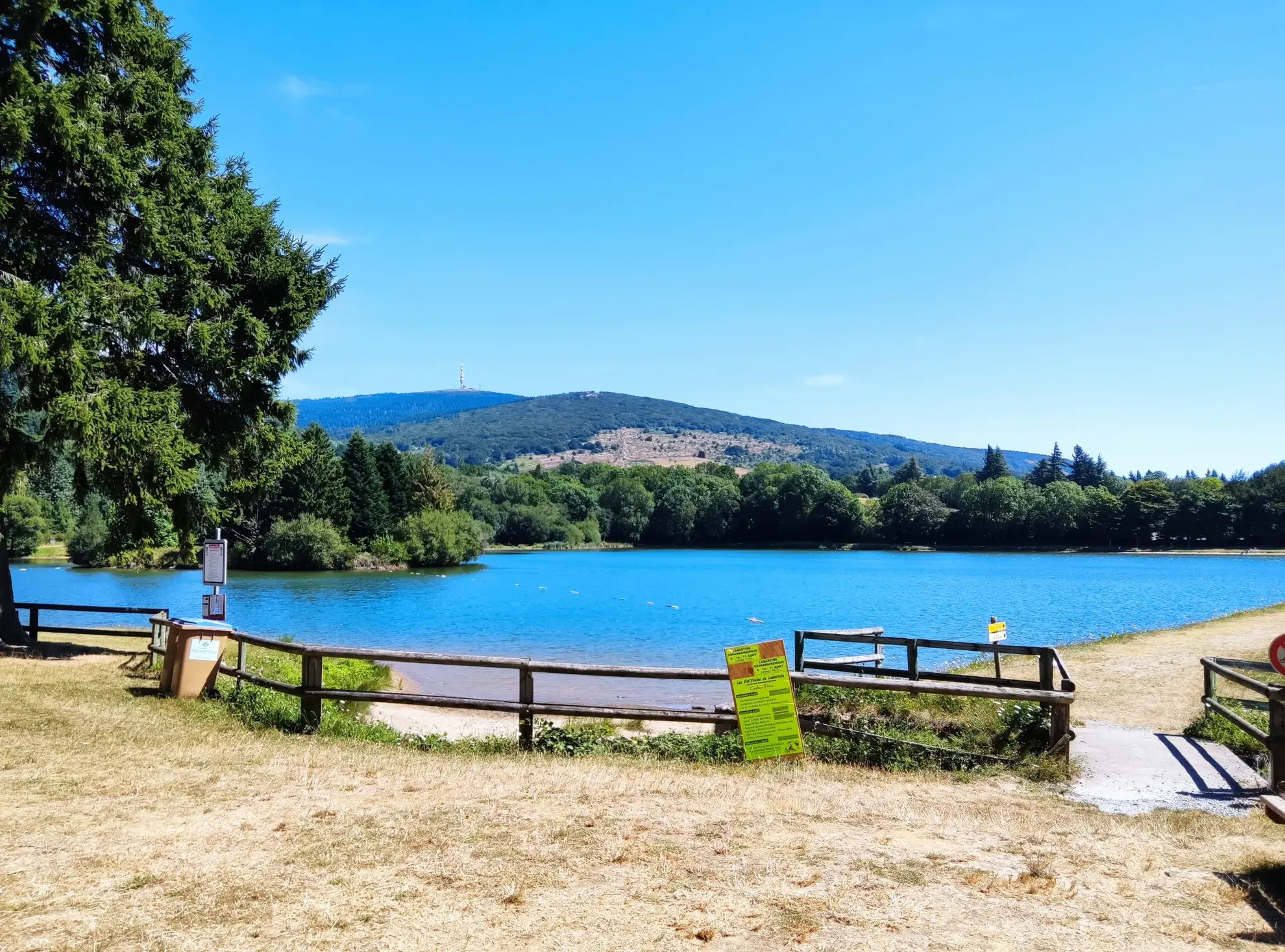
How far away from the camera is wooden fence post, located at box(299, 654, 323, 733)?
35.9ft

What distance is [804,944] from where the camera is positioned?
4.89 metres

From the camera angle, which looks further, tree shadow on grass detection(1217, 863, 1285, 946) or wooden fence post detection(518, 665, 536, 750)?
wooden fence post detection(518, 665, 536, 750)

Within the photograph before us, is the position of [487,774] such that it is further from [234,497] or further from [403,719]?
[234,497]

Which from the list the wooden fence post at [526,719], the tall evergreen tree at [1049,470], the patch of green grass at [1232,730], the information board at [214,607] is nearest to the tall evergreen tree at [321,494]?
the information board at [214,607]

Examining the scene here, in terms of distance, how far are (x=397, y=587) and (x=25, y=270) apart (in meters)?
46.3

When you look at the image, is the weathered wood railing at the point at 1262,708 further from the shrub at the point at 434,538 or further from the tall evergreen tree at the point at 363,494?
the shrub at the point at 434,538

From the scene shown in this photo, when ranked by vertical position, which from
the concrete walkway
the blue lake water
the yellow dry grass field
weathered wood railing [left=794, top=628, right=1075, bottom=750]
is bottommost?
the blue lake water

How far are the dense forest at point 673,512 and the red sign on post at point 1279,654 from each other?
35356mm

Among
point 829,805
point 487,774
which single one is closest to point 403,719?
point 487,774

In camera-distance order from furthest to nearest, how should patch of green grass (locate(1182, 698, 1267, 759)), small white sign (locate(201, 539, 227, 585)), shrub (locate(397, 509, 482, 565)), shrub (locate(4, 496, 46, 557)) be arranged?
shrub (locate(4, 496, 46, 557))
shrub (locate(397, 509, 482, 565))
small white sign (locate(201, 539, 227, 585))
patch of green grass (locate(1182, 698, 1267, 759))

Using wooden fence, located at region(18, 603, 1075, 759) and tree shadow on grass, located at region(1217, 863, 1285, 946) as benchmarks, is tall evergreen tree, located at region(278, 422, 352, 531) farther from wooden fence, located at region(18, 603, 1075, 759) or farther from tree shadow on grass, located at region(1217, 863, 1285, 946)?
tree shadow on grass, located at region(1217, 863, 1285, 946)

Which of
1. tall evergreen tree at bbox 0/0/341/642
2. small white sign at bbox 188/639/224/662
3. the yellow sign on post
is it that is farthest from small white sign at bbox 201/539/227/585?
the yellow sign on post

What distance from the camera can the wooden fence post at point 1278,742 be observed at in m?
8.48

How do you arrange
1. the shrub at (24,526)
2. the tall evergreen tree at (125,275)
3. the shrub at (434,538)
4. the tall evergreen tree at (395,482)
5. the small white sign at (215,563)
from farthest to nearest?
the tall evergreen tree at (395,482), the shrub at (24,526), the shrub at (434,538), the tall evergreen tree at (125,275), the small white sign at (215,563)
